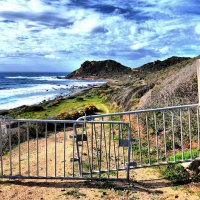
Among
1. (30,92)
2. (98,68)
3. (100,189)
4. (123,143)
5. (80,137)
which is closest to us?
(100,189)

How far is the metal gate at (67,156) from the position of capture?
23.5 feet

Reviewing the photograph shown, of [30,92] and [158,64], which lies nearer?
[30,92]

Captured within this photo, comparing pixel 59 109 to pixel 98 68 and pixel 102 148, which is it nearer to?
pixel 102 148

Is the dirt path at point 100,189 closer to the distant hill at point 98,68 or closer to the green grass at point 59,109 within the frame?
the green grass at point 59,109

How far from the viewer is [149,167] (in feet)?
26.8

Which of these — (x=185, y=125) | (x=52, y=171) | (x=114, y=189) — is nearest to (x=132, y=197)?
(x=114, y=189)

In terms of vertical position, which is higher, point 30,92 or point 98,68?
point 98,68

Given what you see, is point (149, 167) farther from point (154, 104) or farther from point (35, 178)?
point (154, 104)

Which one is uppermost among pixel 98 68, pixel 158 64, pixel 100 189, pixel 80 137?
pixel 98 68

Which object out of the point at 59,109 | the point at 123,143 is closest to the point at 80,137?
the point at 123,143

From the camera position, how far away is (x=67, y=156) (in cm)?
984

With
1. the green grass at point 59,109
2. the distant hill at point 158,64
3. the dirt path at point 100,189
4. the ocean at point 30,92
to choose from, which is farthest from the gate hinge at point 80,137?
the distant hill at point 158,64

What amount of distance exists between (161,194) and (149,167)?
1.60 metres

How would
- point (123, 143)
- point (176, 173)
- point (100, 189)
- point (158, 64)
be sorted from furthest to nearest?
point (158, 64) → point (176, 173) → point (123, 143) → point (100, 189)
